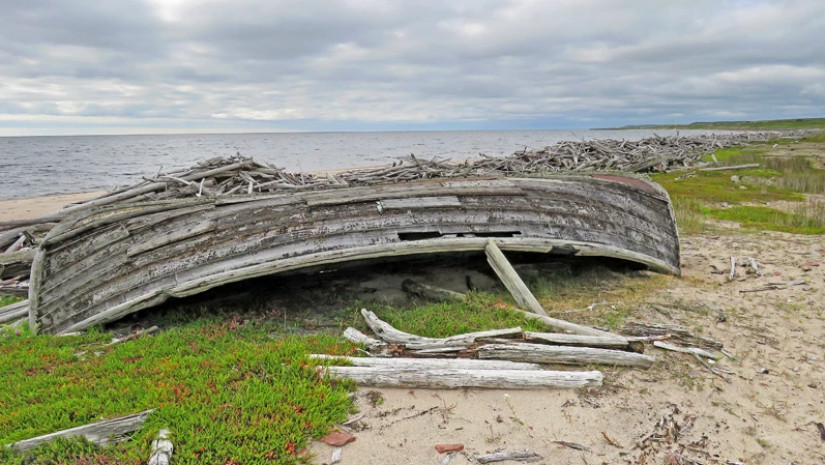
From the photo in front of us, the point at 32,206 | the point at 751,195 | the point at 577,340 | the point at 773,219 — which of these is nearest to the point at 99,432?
the point at 577,340

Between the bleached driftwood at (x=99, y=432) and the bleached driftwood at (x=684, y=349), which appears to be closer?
the bleached driftwood at (x=99, y=432)

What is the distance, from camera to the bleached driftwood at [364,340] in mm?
5754

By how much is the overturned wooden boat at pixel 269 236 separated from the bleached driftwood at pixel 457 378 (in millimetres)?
2570

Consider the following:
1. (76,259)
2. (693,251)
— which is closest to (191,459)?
(76,259)

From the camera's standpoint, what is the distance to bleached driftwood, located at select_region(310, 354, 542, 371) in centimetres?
516

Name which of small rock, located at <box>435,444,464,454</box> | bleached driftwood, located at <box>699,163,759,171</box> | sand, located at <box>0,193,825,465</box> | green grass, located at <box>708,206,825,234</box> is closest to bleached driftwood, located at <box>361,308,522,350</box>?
sand, located at <box>0,193,825,465</box>

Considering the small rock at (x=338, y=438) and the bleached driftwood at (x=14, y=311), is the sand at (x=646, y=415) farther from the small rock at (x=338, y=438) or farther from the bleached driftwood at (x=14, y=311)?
the bleached driftwood at (x=14, y=311)

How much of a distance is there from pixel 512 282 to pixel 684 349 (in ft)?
8.00

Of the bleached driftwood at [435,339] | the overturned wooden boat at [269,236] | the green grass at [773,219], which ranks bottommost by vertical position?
the bleached driftwood at [435,339]

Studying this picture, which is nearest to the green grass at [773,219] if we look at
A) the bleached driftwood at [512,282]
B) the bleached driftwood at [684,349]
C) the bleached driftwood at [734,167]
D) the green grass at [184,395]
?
the bleached driftwood at [684,349]

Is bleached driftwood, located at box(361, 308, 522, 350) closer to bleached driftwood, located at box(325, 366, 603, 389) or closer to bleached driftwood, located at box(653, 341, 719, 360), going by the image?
bleached driftwood, located at box(325, 366, 603, 389)

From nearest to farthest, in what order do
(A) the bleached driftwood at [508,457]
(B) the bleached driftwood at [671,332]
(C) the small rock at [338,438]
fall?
(A) the bleached driftwood at [508,457], (C) the small rock at [338,438], (B) the bleached driftwood at [671,332]

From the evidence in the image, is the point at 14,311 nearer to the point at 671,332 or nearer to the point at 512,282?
the point at 512,282

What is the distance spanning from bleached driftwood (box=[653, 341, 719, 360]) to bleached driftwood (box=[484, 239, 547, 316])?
1.54 m
